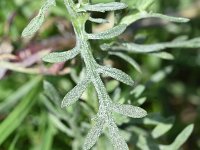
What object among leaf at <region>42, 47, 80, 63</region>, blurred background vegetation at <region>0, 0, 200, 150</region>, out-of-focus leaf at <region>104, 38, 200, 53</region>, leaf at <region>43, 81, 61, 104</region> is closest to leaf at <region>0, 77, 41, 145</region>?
blurred background vegetation at <region>0, 0, 200, 150</region>

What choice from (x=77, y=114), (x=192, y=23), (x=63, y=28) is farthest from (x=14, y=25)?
(x=192, y=23)

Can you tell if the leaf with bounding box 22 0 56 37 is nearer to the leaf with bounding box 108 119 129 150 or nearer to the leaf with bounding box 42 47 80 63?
the leaf with bounding box 42 47 80 63

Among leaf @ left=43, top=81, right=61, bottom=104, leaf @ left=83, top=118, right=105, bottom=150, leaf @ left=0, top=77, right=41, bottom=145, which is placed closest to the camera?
leaf @ left=83, top=118, right=105, bottom=150

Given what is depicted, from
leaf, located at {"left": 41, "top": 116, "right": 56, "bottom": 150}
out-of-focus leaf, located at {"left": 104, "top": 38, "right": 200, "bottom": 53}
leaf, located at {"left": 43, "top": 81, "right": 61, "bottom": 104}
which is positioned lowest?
leaf, located at {"left": 41, "top": 116, "right": 56, "bottom": 150}

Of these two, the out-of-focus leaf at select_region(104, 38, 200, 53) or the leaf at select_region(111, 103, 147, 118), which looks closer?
the leaf at select_region(111, 103, 147, 118)

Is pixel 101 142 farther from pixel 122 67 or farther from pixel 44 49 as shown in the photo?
pixel 122 67

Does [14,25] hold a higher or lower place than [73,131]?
higher

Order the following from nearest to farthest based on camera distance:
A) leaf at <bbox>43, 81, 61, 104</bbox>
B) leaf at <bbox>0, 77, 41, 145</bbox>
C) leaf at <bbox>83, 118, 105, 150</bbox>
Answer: leaf at <bbox>83, 118, 105, 150</bbox>, leaf at <bbox>43, 81, 61, 104</bbox>, leaf at <bbox>0, 77, 41, 145</bbox>

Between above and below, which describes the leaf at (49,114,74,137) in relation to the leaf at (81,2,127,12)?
below

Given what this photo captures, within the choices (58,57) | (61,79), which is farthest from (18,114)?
(58,57)

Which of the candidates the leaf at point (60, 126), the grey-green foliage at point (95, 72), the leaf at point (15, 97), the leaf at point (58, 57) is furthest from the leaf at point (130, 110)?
the leaf at point (15, 97)
